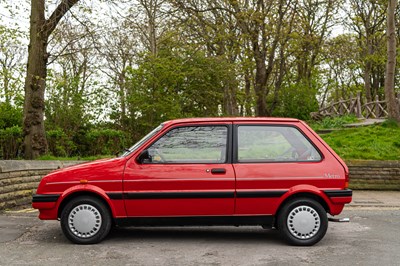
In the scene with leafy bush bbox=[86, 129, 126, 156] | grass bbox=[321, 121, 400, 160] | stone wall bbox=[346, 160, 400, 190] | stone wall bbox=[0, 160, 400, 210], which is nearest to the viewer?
stone wall bbox=[0, 160, 400, 210]

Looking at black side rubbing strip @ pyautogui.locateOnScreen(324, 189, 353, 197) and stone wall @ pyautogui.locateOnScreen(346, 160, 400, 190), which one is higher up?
black side rubbing strip @ pyautogui.locateOnScreen(324, 189, 353, 197)

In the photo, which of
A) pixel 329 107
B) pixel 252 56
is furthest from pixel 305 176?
pixel 329 107

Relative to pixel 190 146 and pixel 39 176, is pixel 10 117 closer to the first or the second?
pixel 39 176

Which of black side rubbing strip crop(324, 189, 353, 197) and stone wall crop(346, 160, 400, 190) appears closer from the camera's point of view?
black side rubbing strip crop(324, 189, 353, 197)

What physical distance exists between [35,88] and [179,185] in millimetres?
8316

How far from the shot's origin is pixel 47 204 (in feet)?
21.9

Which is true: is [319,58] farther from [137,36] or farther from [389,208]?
[389,208]

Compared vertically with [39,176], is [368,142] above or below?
above

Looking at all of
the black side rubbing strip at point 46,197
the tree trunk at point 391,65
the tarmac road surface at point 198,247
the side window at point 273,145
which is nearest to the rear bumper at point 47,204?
the black side rubbing strip at point 46,197

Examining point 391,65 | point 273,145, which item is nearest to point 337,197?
point 273,145

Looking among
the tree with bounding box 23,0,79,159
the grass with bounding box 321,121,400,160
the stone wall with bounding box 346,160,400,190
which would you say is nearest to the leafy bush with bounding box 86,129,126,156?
the tree with bounding box 23,0,79,159

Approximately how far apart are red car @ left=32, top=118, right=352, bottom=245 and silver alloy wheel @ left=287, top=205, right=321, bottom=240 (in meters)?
0.01

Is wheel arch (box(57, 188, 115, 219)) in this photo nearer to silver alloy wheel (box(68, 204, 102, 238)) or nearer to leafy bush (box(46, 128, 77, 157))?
silver alloy wheel (box(68, 204, 102, 238))

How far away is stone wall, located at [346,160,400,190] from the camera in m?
13.1
